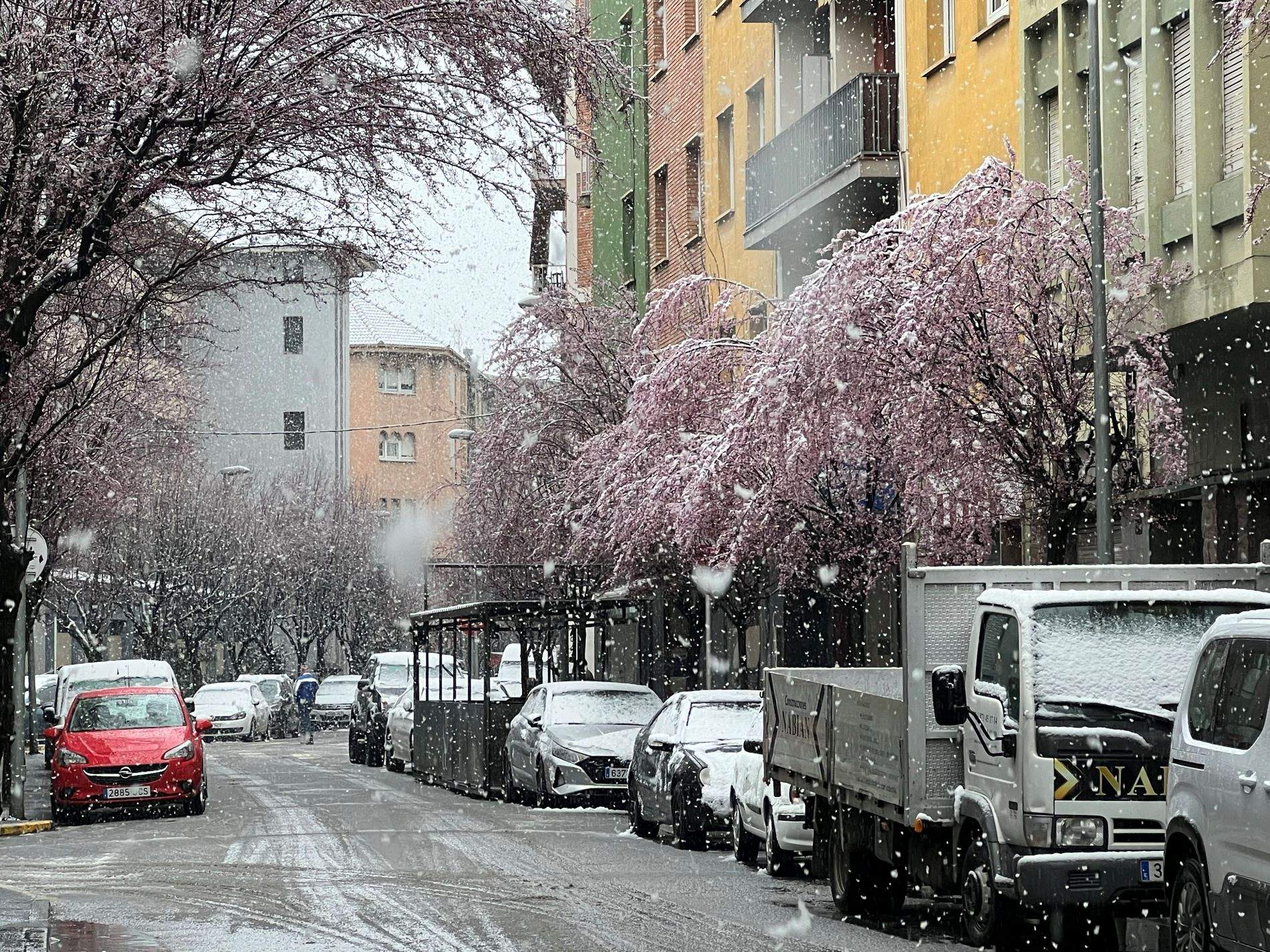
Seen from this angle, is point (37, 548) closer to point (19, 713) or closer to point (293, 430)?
point (19, 713)

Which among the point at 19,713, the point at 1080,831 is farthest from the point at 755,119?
the point at 1080,831

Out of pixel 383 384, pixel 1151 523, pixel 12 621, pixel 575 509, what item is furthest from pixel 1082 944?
pixel 383 384

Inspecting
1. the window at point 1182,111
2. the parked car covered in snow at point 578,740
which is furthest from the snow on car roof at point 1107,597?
the parked car covered in snow at point 578,740

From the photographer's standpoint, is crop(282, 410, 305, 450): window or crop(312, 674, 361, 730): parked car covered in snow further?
crop(282, 410, 305, 450): window

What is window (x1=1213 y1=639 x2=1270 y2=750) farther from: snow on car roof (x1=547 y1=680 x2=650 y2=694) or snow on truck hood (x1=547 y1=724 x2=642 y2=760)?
snow on car roof (x1=547 y1=680 x2=650 y2=694)

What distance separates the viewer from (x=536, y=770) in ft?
88.8

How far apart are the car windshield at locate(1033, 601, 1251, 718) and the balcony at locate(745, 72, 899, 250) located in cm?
1701

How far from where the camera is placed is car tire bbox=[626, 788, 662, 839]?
22188mm

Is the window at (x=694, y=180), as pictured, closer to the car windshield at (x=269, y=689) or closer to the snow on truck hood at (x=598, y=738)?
the snow on truck hood at (x=598, y=738)

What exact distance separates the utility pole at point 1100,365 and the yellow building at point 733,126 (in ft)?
59.7

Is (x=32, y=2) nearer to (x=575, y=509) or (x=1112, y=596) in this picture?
(x=1112, y=596)

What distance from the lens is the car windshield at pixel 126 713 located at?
28.4 m

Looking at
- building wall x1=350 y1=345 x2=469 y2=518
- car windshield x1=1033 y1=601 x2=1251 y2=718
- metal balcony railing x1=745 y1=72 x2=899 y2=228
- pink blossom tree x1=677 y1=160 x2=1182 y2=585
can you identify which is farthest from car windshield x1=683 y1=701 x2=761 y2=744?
building wall x1=350 y1=345 x2=469 y2=518

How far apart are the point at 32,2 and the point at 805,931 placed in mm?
6806
